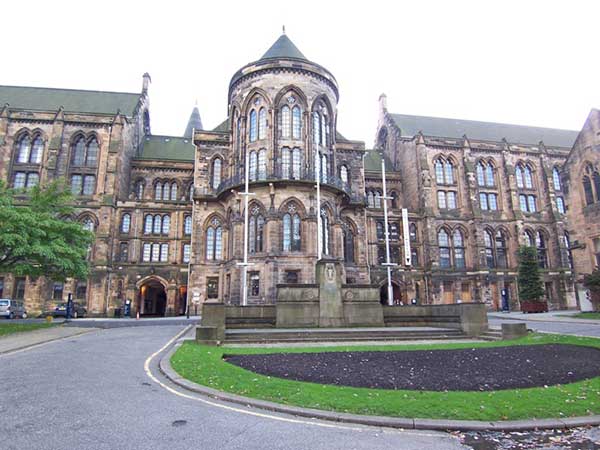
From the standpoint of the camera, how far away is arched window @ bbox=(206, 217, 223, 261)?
3644 centimetres

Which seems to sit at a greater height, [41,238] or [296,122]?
[296,122]

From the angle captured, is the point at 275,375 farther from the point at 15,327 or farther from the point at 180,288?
the point at 180,288

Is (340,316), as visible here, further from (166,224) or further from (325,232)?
(166,224)

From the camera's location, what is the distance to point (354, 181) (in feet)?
136

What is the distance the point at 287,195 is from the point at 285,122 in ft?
22.9

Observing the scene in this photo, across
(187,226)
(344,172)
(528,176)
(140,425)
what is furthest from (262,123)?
(528,176)

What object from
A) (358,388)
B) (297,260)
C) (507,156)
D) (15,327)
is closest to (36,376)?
(358,388)

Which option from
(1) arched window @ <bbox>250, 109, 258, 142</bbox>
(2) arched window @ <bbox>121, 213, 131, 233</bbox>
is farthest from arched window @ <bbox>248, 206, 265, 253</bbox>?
(2) arched window @ <bbox>121, 213, 131, 233</bbox>

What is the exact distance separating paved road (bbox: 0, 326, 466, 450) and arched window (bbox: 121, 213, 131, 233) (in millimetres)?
34298

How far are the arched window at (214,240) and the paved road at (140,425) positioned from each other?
2776 cm

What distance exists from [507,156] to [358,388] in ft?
165

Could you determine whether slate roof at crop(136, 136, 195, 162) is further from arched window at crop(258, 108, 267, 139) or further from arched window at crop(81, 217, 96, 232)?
arched window at crop(258, 108, 267, 139)

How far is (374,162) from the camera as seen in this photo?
51812 millimetres

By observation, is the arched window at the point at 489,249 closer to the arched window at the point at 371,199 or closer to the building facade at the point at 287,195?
the building facade at the point at 287,195
